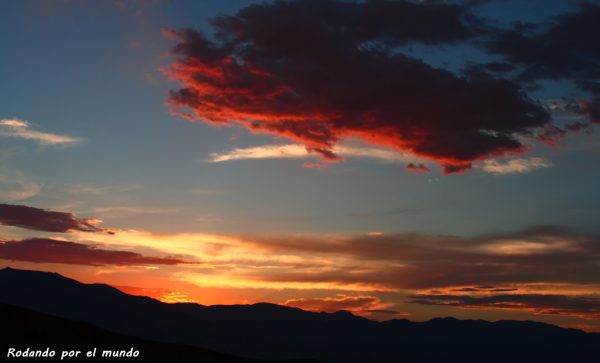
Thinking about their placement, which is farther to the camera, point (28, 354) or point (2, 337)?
point (2, 337)

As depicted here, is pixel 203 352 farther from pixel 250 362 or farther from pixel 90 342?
pixel 90 342

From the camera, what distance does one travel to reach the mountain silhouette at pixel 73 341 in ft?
322

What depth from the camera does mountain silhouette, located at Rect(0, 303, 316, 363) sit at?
98.1m

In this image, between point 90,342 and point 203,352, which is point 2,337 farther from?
point 203,352

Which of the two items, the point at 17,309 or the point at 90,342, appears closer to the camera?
the point at 90,342

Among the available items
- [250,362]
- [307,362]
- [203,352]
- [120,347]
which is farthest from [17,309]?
[307,362]

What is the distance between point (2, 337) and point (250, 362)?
42.3 m

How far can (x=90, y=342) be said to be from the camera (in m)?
106

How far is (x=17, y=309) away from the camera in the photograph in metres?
113

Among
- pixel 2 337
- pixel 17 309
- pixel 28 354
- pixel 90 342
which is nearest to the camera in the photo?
pixel 28 354

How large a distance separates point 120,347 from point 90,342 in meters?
5.43

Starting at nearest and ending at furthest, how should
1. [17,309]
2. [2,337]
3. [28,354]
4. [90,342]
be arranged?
1. [28,354]
2. [2,337]
3. [90,342]
4. [17,309]

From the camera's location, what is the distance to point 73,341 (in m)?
104

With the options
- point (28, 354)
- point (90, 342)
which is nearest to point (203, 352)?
point (90, 342)
